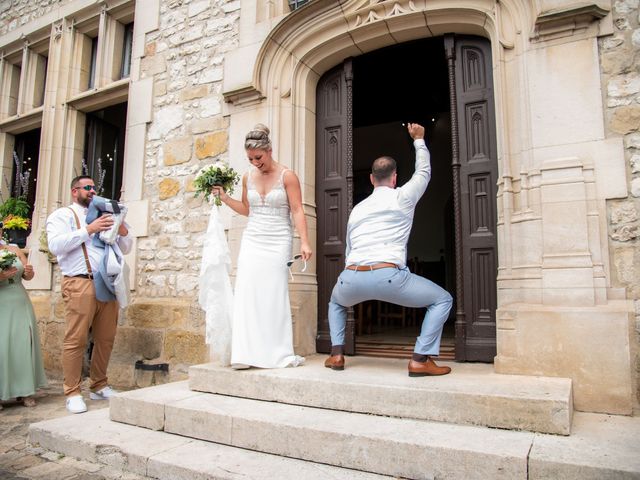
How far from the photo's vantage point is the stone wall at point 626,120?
3115 millimetres

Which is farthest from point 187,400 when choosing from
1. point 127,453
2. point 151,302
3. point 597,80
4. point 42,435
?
point 597,80

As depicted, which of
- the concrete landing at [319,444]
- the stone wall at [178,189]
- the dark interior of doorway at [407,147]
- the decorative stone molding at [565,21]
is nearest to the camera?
the concrete landing at [319,444]

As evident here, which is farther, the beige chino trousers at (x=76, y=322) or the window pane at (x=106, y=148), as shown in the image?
the window pane at (x=106, y=148)

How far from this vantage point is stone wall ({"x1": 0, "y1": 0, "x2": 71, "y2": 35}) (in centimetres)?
722

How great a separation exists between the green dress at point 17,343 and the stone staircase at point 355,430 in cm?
150

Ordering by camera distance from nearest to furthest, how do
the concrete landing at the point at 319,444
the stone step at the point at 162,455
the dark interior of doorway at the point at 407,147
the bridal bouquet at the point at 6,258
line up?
the concrete landing at the point at 319,444 → the stone step at the point at 162,455 → the bridal bouquet at the point at 6,258 → the dark interior of doorway at the point at 407,147

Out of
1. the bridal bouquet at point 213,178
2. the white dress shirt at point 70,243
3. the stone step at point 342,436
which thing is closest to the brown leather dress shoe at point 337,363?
the stone step at point 342,436

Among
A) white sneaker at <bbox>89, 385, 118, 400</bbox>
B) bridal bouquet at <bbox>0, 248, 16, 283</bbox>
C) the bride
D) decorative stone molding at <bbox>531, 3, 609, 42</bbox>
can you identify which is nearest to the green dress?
bridal bouquet at <bbox>0, 248, 16, 283</bbox>

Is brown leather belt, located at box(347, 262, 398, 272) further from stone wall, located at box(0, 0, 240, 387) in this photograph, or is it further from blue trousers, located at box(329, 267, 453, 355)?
stone wall, located at box(0, 0, 240, 387)

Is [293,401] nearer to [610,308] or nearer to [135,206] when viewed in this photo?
[610,308]

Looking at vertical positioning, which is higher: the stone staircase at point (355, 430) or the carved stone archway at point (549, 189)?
the carved stone archway at point (549, 189)

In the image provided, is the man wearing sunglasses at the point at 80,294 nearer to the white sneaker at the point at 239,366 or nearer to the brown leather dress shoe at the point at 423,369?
the white sneaker at the point at 239,366

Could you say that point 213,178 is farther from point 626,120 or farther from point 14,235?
point 14,235

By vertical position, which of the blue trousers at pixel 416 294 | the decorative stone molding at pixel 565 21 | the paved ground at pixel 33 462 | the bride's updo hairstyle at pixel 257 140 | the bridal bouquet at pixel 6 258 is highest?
the decorative stone molding at pixel 565 21
